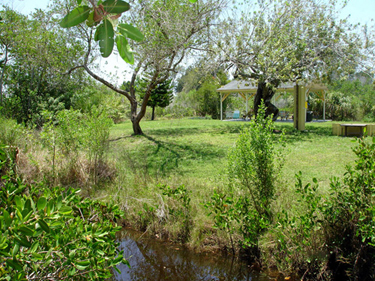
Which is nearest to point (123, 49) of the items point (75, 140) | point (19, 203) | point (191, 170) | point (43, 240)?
point (19, 203)

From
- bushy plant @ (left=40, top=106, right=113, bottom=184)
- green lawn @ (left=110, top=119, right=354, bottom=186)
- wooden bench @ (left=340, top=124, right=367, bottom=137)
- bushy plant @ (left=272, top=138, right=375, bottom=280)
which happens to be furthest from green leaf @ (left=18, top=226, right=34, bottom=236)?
wooden bench @ (left=340, top=124, right=367, bottom=137)

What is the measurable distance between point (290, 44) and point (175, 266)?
11812 millimetres

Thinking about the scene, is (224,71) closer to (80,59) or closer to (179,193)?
(80,59)

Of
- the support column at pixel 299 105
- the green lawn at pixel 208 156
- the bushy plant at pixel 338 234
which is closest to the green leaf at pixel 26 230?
the bushy plant at pixel 338 234

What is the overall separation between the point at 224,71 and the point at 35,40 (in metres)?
7.94

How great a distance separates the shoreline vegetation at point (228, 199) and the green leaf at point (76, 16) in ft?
9.66

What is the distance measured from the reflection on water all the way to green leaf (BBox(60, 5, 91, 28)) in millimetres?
3172

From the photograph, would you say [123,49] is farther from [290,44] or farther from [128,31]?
[290,44]

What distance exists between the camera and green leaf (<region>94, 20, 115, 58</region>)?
1.43m

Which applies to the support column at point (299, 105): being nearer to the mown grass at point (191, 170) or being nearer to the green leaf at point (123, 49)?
the mown grass at point (191, 170)

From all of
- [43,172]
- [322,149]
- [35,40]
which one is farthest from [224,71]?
[43,172]

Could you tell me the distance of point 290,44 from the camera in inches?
519

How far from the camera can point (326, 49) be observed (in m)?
13.5

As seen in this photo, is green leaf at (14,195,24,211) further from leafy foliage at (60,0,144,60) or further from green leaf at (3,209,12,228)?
leafy foliage at (60,0,144,60)
